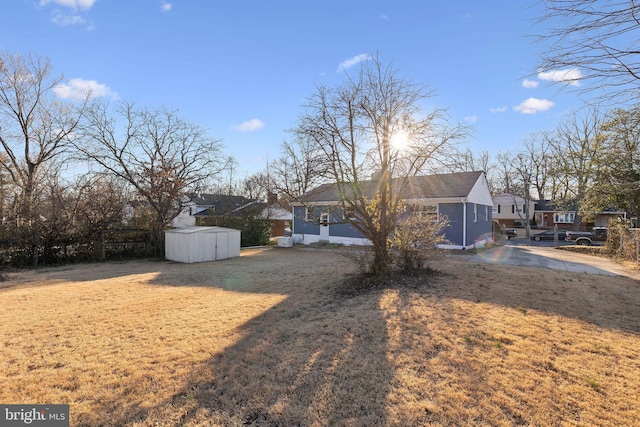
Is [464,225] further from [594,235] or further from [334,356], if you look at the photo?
[594,235]

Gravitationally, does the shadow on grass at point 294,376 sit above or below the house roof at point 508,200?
below

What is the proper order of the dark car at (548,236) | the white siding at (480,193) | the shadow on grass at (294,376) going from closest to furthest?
1. the shadow on grass at (294,376)
2. the white siding at (480,193)
3. the dark car at (548,236)

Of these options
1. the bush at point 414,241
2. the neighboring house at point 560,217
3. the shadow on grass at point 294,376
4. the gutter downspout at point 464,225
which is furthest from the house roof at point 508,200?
the shadow on grass at point 294,376

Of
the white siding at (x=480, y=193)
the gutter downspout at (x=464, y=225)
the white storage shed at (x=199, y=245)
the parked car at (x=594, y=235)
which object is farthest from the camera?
the parked car at (x=594, y=235)

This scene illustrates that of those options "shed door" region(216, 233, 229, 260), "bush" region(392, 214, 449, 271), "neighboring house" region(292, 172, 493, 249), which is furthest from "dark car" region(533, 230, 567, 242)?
"shed door" region(216, 233, 229, 260)

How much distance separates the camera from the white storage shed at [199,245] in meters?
13.4

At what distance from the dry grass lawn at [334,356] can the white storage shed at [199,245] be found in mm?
6374

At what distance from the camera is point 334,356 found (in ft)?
12.2

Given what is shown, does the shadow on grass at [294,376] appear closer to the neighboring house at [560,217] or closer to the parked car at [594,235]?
the parked car at [594,235]

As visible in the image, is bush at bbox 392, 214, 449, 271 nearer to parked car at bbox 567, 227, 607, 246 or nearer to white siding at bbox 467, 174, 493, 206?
white siding at bbox 467, 174, 493, 206

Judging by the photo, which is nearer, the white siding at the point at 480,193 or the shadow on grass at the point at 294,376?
the shadow on grass at the point at 294,376

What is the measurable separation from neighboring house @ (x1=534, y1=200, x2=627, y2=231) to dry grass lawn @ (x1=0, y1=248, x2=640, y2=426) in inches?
1285

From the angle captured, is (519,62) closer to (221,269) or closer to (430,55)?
(430,55)

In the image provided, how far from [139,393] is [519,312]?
5482mm
